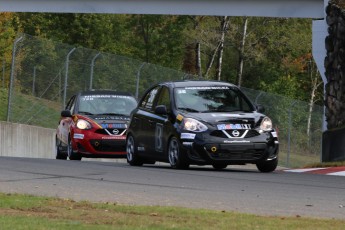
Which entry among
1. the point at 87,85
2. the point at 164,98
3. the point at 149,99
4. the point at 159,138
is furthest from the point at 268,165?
the point at 87,85

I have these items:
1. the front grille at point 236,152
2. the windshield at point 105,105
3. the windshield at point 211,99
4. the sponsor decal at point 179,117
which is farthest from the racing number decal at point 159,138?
the windshield at point 105,105

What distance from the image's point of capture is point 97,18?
2992 inches

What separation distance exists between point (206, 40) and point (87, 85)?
33.9 metres

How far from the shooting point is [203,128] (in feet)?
62.2

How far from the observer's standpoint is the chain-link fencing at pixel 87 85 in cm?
3350

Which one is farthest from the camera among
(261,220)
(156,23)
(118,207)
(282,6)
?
(156,23)

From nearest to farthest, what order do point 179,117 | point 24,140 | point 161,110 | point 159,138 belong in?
1. point 179,117
2. point 161,110
3. point 159,138
4. point 24,140

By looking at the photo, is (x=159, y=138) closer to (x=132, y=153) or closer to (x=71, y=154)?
(x=132, y=153)

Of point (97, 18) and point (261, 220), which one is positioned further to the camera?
point (97, 18)

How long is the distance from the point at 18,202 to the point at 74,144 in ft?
41.8

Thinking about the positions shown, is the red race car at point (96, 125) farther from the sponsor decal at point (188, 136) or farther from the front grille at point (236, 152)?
the front grille at point (236, 152)

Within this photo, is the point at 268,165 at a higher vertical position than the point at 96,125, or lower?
lower

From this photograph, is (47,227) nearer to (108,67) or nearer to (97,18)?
(108,67)

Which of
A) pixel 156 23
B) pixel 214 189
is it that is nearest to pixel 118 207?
pixel 214 189
